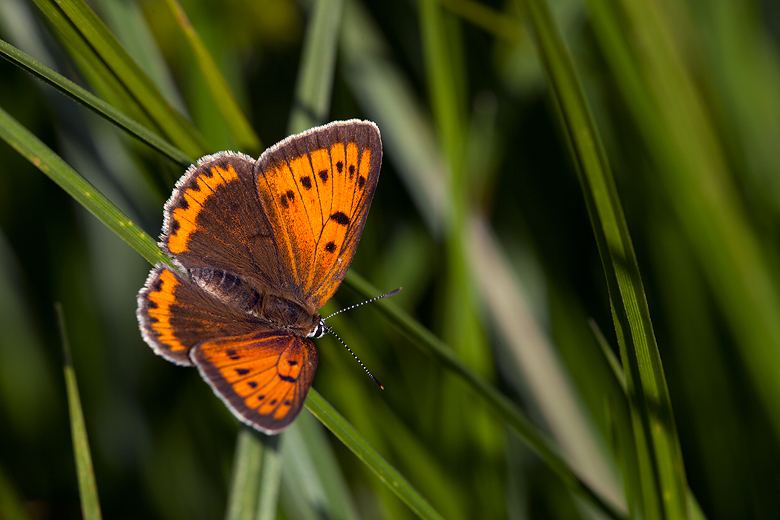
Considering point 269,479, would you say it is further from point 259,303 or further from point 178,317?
point 259,303

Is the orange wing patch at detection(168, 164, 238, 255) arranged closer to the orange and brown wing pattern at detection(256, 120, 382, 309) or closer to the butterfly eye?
the orange and brown wing pattern at detection(256, 120, 382, 309)

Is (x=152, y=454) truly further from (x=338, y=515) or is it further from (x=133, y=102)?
(x=133, y=102)

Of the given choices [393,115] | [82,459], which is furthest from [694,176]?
[82,459]

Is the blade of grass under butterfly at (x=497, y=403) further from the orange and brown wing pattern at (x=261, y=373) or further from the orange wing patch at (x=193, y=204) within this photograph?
the orange wing patch at (x=193, y=204)

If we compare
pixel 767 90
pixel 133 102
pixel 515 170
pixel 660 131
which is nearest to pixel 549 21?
pixel 660 131

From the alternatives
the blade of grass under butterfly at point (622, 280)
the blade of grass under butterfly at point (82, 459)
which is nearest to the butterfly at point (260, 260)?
the blade of grass under butterfly at point (82, 459)

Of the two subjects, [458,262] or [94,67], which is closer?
[94,67]
